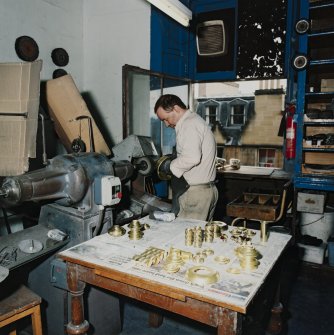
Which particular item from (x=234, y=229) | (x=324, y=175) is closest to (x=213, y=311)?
(x=234, y=229)

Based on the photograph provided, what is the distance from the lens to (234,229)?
2.18 m

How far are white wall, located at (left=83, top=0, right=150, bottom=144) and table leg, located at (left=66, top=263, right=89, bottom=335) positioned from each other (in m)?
4.21

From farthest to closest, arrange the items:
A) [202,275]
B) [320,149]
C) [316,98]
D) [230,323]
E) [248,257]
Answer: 1. [316,98]
2. [320,149]
3. [248,257]
4. [202,275]
5. [230,323]

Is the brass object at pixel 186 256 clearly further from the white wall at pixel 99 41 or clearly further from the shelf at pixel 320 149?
the white wall at pixel 99 41

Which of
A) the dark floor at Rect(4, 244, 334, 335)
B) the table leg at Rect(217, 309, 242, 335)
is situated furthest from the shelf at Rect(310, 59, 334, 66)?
the table leg at Rect(217, 309, 242, 335)

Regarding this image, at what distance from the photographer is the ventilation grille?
5637 mm

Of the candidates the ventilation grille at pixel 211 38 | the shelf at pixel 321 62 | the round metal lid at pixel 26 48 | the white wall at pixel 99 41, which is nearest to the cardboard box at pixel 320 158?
the shelf at pixel 321 62

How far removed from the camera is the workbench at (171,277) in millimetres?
1370

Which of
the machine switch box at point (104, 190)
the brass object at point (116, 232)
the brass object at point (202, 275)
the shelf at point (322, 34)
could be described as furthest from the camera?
the shelf at point (322, 34)

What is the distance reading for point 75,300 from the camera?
186cm

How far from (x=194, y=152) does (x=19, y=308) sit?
1795 millimetres

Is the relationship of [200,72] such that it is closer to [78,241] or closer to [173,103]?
[173,103]

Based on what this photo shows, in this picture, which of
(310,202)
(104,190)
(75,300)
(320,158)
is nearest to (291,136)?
(320,158)

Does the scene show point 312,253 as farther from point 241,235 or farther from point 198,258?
point 198,258
